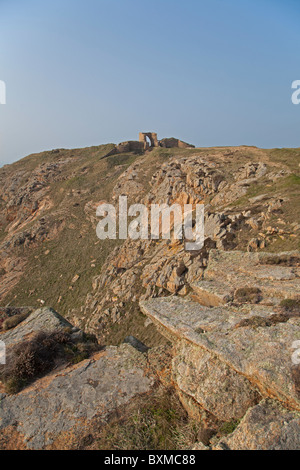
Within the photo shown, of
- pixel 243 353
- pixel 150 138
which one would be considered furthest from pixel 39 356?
pixel 150 138

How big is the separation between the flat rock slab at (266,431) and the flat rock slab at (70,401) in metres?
3.48

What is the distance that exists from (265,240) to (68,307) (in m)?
24.4

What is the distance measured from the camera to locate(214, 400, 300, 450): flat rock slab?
222 inches

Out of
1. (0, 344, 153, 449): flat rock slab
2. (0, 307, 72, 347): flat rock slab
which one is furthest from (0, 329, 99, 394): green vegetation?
(0, 307, 72, 347): flat rock slab

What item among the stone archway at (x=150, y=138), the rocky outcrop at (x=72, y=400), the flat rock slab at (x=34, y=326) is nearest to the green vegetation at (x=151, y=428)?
the rocky outcrop at (x=72, y=400)

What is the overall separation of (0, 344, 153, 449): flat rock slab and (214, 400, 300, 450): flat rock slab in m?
3.48

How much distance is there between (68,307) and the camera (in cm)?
3184

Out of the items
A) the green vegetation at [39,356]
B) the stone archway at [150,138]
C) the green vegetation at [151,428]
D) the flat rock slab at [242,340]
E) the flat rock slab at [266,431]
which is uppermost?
the stone archway at [150,138]

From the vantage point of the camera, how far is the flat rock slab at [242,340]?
672 cm

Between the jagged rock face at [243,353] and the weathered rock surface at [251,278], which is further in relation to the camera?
the weathered rock surface at [251,278]

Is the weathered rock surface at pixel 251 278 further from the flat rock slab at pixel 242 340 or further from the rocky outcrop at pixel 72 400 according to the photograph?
the rocky outcrop at pixel 72 400

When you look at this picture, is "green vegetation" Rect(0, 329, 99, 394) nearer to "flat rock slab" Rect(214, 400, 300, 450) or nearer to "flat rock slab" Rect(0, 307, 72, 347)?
"flat rock slab" Rect(0, 307, 72, 347)

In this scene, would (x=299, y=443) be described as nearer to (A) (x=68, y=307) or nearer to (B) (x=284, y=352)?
(B) (x=284, y=352)

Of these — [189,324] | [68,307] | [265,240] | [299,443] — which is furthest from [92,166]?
[299,443]
